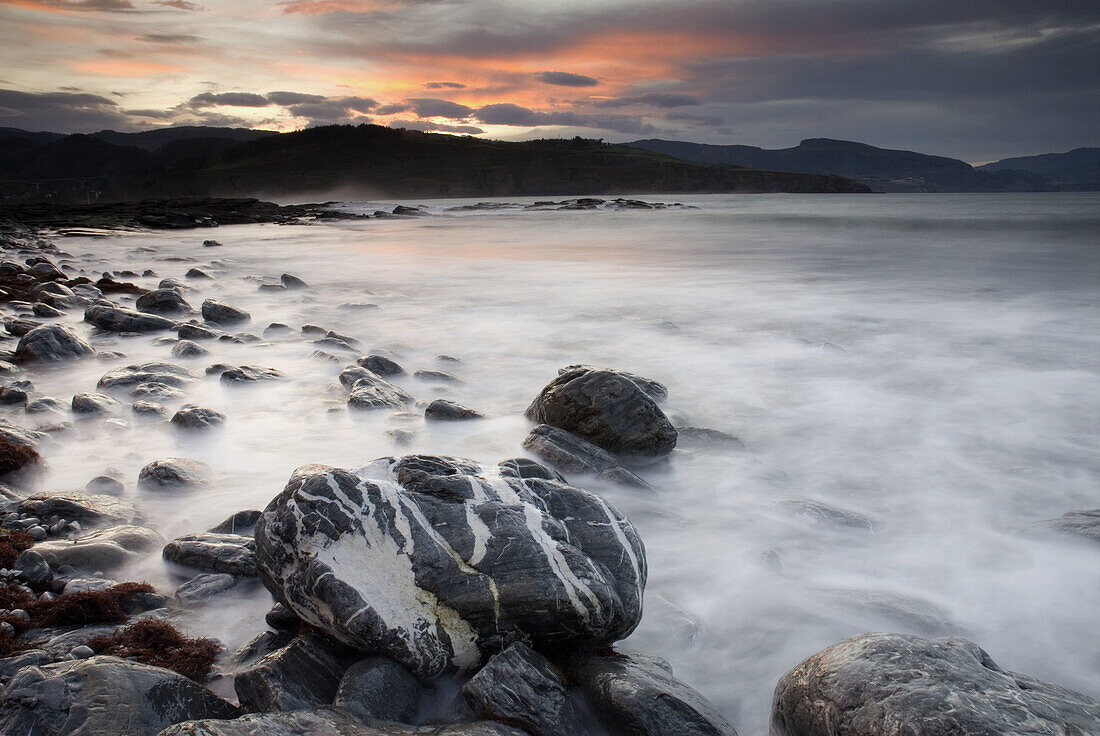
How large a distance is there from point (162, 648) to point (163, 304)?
8588 mm

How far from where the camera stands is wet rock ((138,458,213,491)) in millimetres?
4148

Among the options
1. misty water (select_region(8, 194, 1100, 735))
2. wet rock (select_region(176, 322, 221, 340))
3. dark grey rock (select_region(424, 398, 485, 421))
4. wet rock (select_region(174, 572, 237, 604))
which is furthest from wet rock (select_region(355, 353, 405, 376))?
wet rock (select_region(174, 572, 237, 604))

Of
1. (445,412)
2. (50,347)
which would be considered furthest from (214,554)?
(50,347)

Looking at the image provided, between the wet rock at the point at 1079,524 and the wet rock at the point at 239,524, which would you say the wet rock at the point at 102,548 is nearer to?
the wet rock at the point at 239,524

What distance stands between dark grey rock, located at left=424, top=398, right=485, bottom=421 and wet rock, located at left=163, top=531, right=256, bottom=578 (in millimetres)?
2315

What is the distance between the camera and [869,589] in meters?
3.41

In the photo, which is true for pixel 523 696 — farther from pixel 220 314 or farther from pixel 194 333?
pixel 220 314

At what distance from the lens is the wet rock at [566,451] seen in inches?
183

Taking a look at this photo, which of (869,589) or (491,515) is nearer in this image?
(491,515)

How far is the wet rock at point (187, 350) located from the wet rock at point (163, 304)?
2745 mm

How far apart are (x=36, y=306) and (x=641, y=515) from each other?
31.4ft

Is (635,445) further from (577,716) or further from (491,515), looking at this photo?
(577,716)

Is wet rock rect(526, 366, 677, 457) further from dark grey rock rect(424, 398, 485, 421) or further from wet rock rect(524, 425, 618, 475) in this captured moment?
dark grey rock rect(424, 398, 485, 421)

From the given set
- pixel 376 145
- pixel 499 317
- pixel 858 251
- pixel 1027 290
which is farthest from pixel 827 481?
pixel 376 145
